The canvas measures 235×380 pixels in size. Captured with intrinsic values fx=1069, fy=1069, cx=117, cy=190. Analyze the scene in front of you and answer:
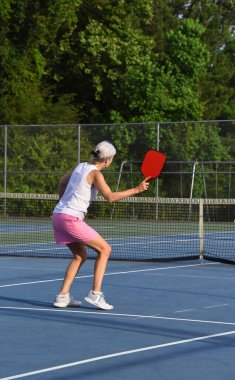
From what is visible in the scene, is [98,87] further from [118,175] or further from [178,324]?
[178,324]

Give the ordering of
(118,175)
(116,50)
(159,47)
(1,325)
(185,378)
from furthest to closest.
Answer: (159,47)
(116,50)
(118,175)
(1,325)
(185,378)

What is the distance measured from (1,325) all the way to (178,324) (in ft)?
4.89

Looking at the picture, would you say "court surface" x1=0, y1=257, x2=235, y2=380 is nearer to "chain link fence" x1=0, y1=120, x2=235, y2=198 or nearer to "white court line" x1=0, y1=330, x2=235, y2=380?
"white court line" x1=0, y1=330, x2=235, y2=380

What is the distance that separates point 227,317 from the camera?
942cm

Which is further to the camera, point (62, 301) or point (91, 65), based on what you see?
point (91, 65)

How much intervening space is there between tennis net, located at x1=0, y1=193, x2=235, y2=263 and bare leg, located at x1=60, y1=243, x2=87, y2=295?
17.7 ft

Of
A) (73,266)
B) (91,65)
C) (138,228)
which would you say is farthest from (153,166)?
(91,65)

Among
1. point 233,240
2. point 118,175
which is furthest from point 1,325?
point 118,175

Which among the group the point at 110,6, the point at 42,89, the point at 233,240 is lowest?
the point at 233,240

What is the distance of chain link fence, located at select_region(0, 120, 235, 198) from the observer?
26.1 m

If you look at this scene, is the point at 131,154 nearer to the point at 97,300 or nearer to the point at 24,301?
the point at 24,301

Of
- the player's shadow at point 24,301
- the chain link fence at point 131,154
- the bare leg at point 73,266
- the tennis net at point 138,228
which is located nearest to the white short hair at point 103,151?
the bare leg at point 73,266

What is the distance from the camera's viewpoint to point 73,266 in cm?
989

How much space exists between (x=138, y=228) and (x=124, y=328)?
15.0 meters
